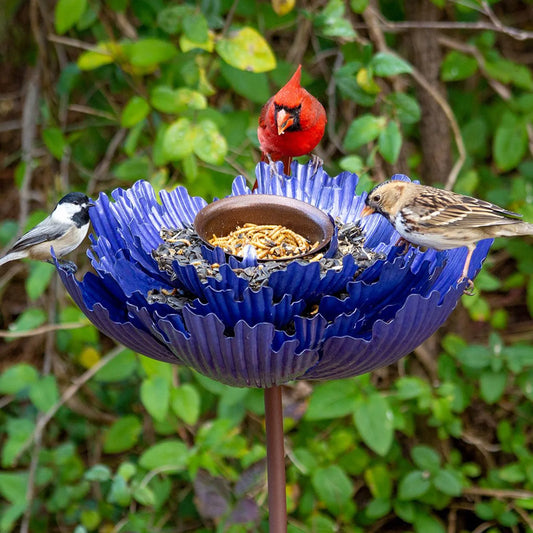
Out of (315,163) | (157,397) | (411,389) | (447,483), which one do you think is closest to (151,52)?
(315,163)

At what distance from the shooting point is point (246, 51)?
3.00 meters

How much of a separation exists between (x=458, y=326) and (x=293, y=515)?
1224 mm

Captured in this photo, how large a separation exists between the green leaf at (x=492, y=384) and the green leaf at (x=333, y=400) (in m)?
0.59

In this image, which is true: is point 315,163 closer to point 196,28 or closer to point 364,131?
point 364,131

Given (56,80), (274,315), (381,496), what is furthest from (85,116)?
(274,315)

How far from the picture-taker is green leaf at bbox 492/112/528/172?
3801 millimetres

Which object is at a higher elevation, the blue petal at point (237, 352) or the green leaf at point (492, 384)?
the green leaf at point (492, 384)

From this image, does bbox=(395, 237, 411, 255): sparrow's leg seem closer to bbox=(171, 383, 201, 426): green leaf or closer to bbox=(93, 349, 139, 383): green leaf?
bbox=(171, 383, 201, 426): green leaf

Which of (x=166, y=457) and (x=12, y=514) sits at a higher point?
(x=166, y=457)

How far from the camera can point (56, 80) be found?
4.15 meters

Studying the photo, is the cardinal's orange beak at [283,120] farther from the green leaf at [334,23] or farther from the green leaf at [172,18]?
the green leaf at [172,18]

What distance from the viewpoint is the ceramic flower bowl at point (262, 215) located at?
1970mm

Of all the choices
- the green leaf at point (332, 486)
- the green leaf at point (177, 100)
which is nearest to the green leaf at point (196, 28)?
the green leaf at point (177, 100)

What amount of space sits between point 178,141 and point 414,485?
157 centimetres
